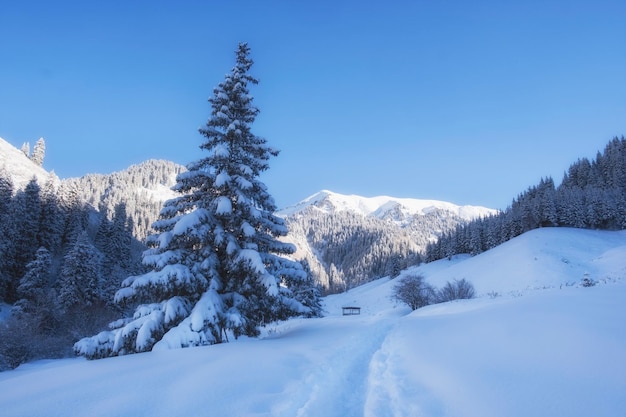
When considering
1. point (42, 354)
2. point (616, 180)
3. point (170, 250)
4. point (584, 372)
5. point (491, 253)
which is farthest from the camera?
point (616, 180)

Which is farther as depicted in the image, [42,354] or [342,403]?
[42,354]

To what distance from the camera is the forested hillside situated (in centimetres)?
7850

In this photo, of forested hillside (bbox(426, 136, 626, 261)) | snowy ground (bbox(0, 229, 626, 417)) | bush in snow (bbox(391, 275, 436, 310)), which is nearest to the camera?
snowy ground (bbox(0, 229, 626, 417))

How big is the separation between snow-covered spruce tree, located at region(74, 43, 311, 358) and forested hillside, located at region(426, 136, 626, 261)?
90959 mm

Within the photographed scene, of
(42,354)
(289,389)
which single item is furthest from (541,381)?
(42,354)

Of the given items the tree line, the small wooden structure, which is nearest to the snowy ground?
the tree line

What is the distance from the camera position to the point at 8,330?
2341 centimetres

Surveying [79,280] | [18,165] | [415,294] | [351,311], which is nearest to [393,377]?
[79,280]

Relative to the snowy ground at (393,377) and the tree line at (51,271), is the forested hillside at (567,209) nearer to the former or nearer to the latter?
the tree line at (51,271)

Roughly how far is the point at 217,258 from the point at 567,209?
311 ft

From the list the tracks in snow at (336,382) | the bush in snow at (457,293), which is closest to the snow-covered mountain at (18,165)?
the bush in snow at (457,293)

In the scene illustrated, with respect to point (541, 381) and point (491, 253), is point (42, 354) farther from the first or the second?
point (491, 253)

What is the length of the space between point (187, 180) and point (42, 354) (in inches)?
841

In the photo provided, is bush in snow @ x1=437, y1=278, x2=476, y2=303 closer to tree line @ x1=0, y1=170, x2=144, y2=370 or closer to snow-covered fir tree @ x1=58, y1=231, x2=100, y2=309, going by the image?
tree line @ x1=0, y1=170, x2=144, y2=370
